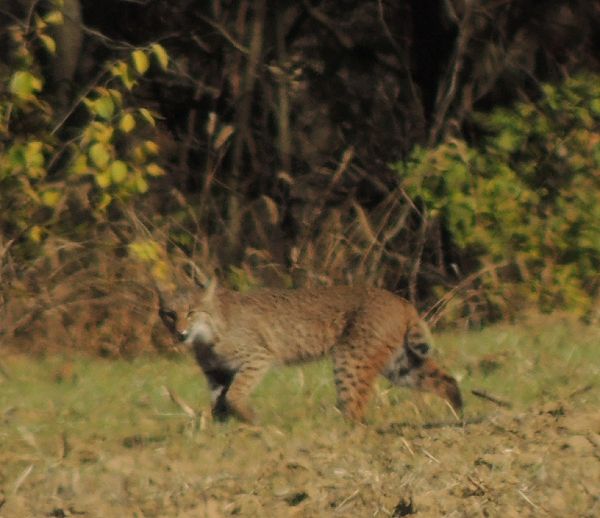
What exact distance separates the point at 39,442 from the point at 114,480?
1.43 meters

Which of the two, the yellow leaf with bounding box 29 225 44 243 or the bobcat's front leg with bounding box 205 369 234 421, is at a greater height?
the bobcat's front leg with bounding box 205 369 234 421

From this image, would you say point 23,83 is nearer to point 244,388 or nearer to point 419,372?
point 244,388

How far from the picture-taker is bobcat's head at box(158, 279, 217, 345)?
29.1ft

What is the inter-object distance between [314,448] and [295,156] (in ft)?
28.1

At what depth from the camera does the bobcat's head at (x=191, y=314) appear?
888cm

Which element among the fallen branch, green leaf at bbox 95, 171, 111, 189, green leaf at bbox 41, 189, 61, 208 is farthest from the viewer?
green leaf at bbox 41, 189, 61, 208

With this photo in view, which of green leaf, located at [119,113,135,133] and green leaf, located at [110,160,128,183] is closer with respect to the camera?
green leaf, located at [119,113,135,133]

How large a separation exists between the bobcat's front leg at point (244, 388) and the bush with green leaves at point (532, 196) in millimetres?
3902

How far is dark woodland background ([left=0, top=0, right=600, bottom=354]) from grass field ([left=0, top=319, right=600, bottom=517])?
137 centimetres

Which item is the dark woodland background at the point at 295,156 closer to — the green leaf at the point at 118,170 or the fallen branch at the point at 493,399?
the green leaf at the point at 118,170

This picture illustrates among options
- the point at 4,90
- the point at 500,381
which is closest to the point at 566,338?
the point at 500,381

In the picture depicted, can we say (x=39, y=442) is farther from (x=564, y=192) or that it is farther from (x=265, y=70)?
(x=265, y=70)

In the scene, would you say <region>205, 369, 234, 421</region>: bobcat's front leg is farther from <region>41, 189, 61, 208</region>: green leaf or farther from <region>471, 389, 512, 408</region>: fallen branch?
<region>41, 189, 61, 208</region>: green leaf

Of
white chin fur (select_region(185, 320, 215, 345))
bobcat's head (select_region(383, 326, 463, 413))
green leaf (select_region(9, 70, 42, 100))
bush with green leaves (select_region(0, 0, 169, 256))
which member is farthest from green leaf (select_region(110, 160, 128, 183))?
bobcat's head (select_region(383, 326, 463, 413))
